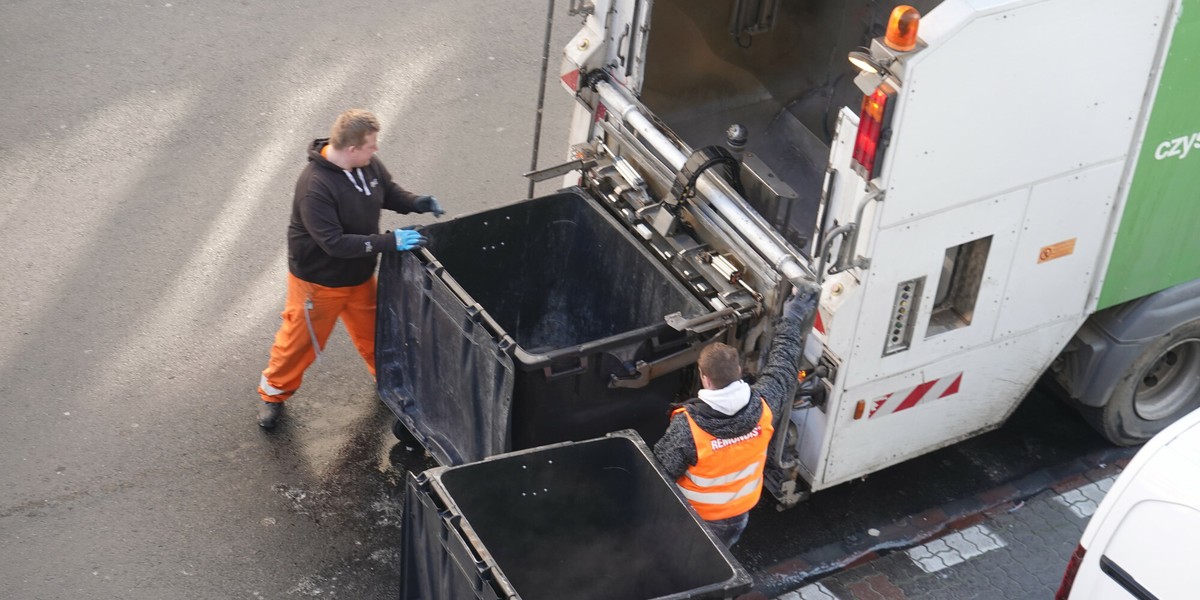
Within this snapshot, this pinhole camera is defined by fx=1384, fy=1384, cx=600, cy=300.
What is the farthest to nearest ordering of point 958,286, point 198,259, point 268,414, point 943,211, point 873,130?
point 198,259
point 268,414
point 958,286
point 943,211
point 873,130

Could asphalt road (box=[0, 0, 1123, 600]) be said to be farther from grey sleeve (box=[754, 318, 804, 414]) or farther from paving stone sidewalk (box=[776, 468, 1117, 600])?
grey sleeve (box=[754, 318, 804, 414])

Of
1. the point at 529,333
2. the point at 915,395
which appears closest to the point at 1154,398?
the point at 915,395

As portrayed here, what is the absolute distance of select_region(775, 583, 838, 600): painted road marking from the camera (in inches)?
205

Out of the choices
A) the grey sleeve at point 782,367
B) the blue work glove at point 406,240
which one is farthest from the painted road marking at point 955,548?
the blue work glove at point 406,240

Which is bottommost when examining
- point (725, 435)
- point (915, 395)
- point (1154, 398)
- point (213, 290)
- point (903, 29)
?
point (213, 290)

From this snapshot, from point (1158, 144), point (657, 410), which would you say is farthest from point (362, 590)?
point (1158, 144)

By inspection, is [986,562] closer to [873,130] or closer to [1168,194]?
[1168,194]

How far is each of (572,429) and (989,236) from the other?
1.60 m

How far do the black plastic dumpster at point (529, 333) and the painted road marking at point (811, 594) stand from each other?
0.82 meters

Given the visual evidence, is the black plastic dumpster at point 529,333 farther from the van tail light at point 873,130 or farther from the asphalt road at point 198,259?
the van tail light at point 873,130

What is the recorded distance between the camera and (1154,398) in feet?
19.8

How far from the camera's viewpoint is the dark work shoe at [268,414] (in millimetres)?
5809

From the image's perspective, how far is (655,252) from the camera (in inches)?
211

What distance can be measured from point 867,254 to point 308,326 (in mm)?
2311
